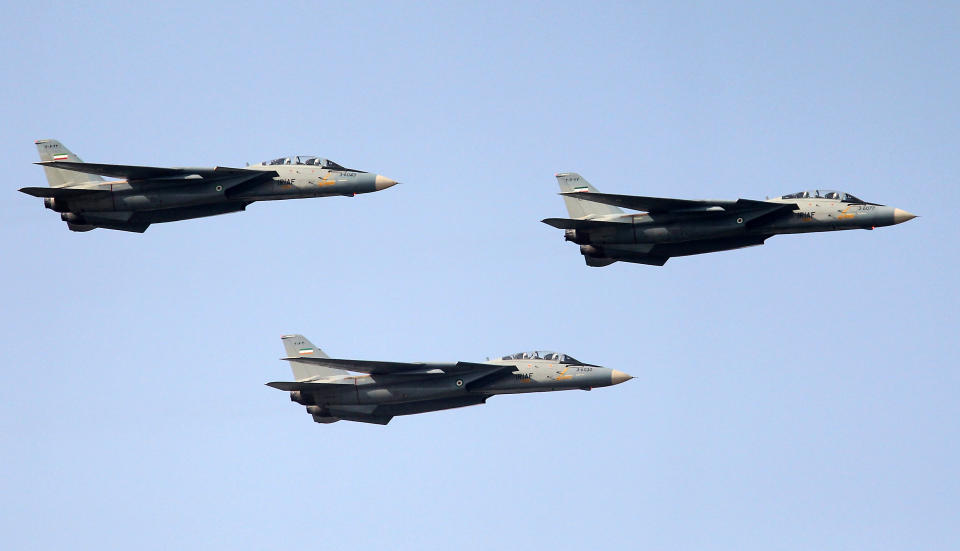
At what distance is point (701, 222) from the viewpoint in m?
59.8

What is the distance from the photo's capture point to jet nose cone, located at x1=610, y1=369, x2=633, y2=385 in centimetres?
6081

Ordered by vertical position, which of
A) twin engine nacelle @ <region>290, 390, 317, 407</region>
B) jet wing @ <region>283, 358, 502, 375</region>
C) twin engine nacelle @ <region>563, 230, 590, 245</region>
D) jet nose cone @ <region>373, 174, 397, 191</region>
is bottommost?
twin engine nacelle @ <region>290, 390, 317, 407</region>

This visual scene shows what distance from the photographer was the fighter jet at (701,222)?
194 feet

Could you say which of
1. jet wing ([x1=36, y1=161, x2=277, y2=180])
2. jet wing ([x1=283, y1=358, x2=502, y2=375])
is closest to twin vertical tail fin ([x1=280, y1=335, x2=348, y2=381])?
jet wing ([x1=283, y1=358, x2=502, y2=375])

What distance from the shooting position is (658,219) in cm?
6031

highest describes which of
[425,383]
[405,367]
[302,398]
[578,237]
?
[578,237]

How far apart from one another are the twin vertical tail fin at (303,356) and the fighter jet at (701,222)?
11.8m

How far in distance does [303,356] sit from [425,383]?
243 inches

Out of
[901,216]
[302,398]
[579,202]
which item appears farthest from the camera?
[579,202]

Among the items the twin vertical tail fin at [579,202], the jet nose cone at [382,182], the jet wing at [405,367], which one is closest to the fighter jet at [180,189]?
the jet nose cone at [382,182]

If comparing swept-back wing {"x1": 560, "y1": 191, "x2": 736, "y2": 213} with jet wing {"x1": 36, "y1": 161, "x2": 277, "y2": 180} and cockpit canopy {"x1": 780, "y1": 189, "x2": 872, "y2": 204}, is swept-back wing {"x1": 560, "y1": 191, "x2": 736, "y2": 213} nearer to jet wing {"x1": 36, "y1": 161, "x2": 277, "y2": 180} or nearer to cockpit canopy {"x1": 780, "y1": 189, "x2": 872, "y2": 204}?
cockpit canopy {"x1": 780, "y1": 189, "x2": 872, "y2": 204}

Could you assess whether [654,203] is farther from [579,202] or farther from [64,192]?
[64,192]

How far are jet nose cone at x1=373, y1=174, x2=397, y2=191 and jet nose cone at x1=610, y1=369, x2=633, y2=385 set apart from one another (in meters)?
11.9

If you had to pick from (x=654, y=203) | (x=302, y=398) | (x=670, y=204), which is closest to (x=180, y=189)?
(x=302, y=398)
